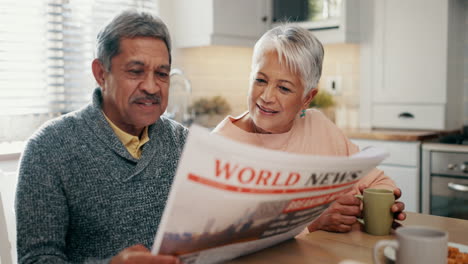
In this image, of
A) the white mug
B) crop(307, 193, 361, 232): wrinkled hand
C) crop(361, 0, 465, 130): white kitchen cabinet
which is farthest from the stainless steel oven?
the white mug

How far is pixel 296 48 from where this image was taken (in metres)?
1.33

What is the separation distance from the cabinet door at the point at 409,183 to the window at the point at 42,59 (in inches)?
75.6

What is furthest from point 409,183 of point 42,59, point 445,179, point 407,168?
point 42,59

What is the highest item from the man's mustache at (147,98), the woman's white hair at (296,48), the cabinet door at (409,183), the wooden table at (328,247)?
the woman's white hair at (296,48)

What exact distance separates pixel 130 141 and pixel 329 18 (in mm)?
2388

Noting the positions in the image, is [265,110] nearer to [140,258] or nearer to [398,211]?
[398,211]

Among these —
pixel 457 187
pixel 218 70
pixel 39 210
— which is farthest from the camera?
pixel 218 70

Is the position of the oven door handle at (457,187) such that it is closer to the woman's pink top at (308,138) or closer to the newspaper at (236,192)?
the woman's pink top at (308,138)

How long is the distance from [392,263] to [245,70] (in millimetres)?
3101

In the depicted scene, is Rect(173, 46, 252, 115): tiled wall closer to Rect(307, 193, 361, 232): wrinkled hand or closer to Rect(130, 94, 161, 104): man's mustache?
Rect(130, 94, 161, 104): man's mustache

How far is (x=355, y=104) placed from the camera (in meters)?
3.48

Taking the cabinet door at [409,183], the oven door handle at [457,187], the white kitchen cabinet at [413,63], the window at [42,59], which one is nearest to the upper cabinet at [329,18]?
the white kitchen cabinet at [413,63]

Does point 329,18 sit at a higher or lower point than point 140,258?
higher

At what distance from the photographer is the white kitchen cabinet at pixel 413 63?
300cm
